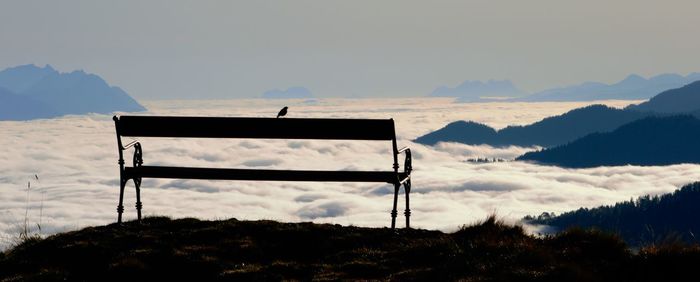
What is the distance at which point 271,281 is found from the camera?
796 centimetres

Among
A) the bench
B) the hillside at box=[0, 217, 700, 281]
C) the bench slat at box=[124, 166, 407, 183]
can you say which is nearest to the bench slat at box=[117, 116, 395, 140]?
the bench

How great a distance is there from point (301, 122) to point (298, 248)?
5.45 feet

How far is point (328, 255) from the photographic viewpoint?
902 centimetres

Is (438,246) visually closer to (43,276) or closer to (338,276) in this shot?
(338,276)

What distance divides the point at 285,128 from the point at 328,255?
1933 millimetres

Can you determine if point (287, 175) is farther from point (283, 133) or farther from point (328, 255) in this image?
point (328, 255)

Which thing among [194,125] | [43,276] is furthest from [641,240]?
[43,276]

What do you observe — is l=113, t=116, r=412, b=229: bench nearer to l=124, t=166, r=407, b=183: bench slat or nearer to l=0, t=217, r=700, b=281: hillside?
l=124, t=166, r=407, b=183: bench slat

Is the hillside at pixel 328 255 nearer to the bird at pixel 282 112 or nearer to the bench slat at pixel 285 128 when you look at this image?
the bench slat at pixel 285 128

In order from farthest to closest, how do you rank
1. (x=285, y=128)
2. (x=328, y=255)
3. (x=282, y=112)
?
(x=282, y=112), (x=285, y=128), (x=328, y=255)

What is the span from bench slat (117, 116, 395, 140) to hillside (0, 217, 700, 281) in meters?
1.18

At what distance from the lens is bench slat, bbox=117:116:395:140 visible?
33.1 feet

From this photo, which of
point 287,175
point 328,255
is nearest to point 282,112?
point 287,175

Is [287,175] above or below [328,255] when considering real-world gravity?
above
